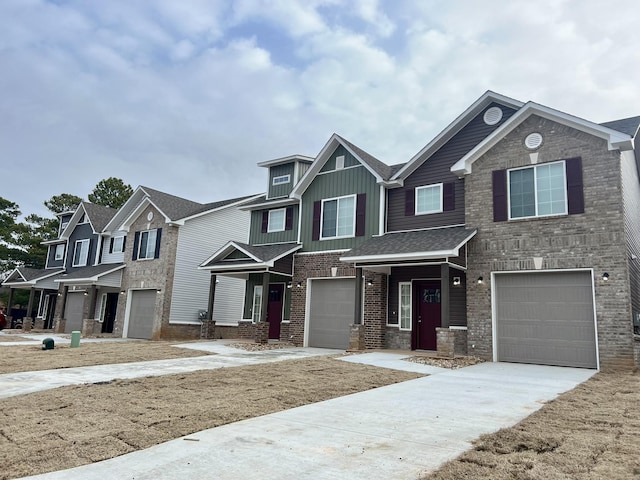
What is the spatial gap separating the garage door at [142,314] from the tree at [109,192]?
24483 mm

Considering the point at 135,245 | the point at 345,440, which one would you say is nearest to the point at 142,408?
the point at 345,440

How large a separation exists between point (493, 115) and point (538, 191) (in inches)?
143

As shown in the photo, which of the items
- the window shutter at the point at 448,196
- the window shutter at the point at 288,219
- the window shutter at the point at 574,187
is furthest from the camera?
the window shutter at the point at 288,219

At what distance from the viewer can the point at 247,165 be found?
144 feet

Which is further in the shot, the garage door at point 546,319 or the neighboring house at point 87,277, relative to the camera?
the neighboring house at point 87,277

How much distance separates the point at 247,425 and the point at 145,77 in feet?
66.3

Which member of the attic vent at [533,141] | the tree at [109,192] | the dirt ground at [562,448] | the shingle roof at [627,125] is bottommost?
the dirt ground at [562,448]

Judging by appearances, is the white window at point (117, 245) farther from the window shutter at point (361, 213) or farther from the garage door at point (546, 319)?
the garage door at point (546, 319)

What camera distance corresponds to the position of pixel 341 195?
61.1ft

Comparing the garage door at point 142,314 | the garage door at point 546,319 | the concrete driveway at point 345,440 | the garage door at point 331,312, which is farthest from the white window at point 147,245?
the concrete driveway at point 345,440

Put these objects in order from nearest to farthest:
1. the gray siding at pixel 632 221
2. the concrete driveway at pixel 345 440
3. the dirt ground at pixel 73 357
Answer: the concrete driveway at pixel 345 440, the dirt ground at pixel 73 357, the gray siding at pixel 632 221

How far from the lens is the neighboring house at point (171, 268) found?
23.4 meters

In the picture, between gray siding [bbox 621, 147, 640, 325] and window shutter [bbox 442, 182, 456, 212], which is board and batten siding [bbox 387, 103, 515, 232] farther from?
gray siding [bbox 621, 147, 640, 325]

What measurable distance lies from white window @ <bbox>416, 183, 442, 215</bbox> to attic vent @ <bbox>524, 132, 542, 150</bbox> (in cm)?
322
